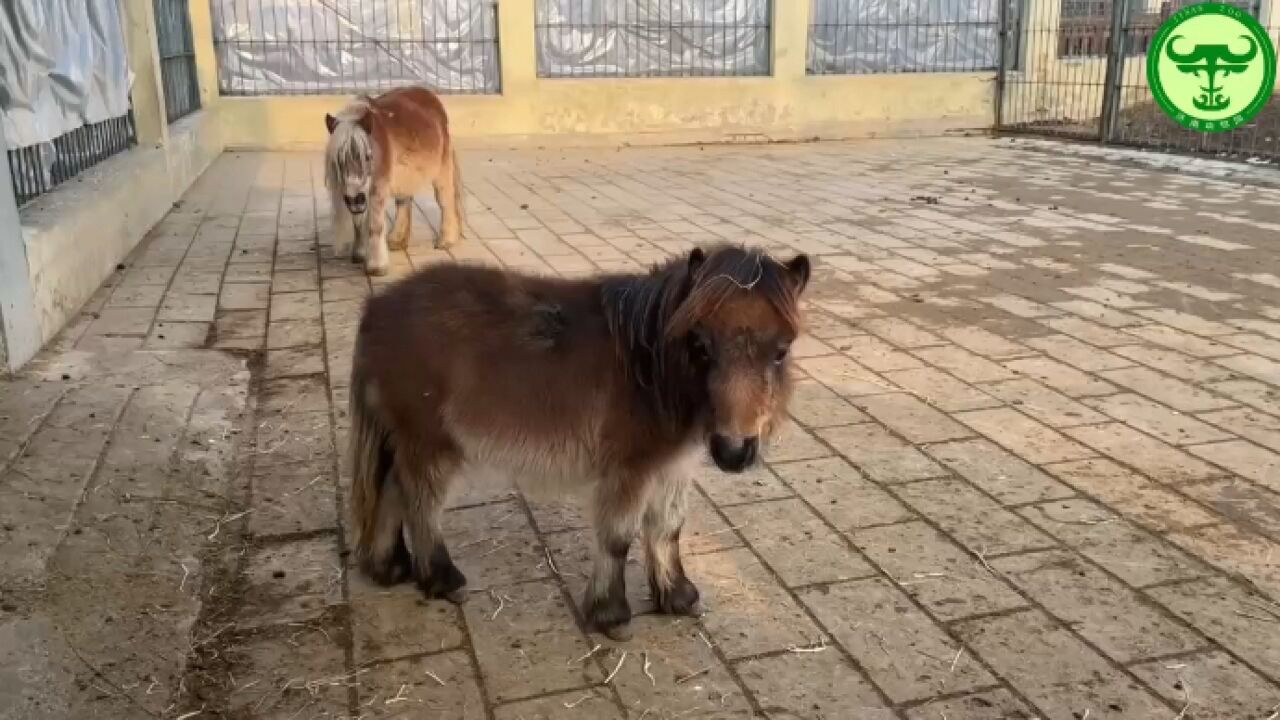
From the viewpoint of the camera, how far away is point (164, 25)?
11125 millimetres

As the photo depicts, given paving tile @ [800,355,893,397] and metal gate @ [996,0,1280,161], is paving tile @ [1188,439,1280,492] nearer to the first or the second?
paving tile @ [800,355,893,397]

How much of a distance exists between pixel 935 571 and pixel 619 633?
1.06 meters

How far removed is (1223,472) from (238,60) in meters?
13.3

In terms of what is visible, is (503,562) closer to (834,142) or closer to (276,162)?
(276,162)

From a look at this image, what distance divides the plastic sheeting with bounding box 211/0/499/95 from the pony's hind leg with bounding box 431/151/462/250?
22.0 ft

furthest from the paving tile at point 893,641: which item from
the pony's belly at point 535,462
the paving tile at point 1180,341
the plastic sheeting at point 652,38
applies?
the plastic sheeting at point 652,38

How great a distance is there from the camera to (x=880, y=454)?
4141mm

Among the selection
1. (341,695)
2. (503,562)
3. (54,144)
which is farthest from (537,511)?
(54,144)

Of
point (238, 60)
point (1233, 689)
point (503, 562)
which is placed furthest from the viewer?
point (238, 60)

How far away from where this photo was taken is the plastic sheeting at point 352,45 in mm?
13734

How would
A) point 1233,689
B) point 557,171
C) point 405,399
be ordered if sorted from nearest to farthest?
A: point 1233,689 < point 405,399 < point 557,171

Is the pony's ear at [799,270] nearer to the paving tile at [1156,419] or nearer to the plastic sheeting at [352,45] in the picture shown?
the paving tile at [1156,419]

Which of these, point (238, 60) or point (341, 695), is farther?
point (238, 60)

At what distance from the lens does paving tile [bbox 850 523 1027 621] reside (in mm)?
3061
